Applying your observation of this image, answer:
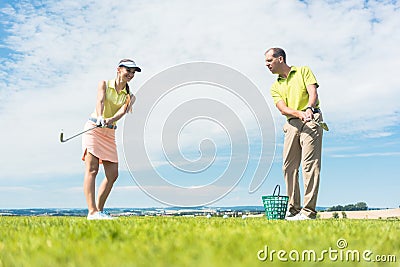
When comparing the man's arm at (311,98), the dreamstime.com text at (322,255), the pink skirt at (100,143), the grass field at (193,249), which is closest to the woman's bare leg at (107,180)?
the pink skirt at (100,143)

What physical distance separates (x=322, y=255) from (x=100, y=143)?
4539 mm

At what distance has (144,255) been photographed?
245 centimetres

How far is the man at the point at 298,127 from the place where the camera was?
685 cm

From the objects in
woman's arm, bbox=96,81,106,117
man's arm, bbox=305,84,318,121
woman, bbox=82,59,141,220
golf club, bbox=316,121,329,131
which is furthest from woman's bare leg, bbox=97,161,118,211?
golf club, bbox=316,121,329,131

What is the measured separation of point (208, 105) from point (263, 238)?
17.6ft

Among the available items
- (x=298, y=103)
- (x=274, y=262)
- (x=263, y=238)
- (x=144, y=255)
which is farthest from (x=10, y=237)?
(x=298, y=103)

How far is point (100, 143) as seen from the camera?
6.64 meters

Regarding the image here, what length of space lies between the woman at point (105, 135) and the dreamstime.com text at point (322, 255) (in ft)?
13.6

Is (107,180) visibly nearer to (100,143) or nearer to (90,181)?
(90,181)

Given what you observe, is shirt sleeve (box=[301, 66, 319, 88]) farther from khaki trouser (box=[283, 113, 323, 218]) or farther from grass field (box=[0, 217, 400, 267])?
grass field (box=[0, 217, 400, 267])

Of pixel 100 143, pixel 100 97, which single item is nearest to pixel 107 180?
pixel 100 143

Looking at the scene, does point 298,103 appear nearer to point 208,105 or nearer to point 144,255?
point 208,105

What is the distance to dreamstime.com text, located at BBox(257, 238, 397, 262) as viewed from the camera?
2486 mm

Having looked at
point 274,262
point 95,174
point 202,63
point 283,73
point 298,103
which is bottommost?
point 274,262
